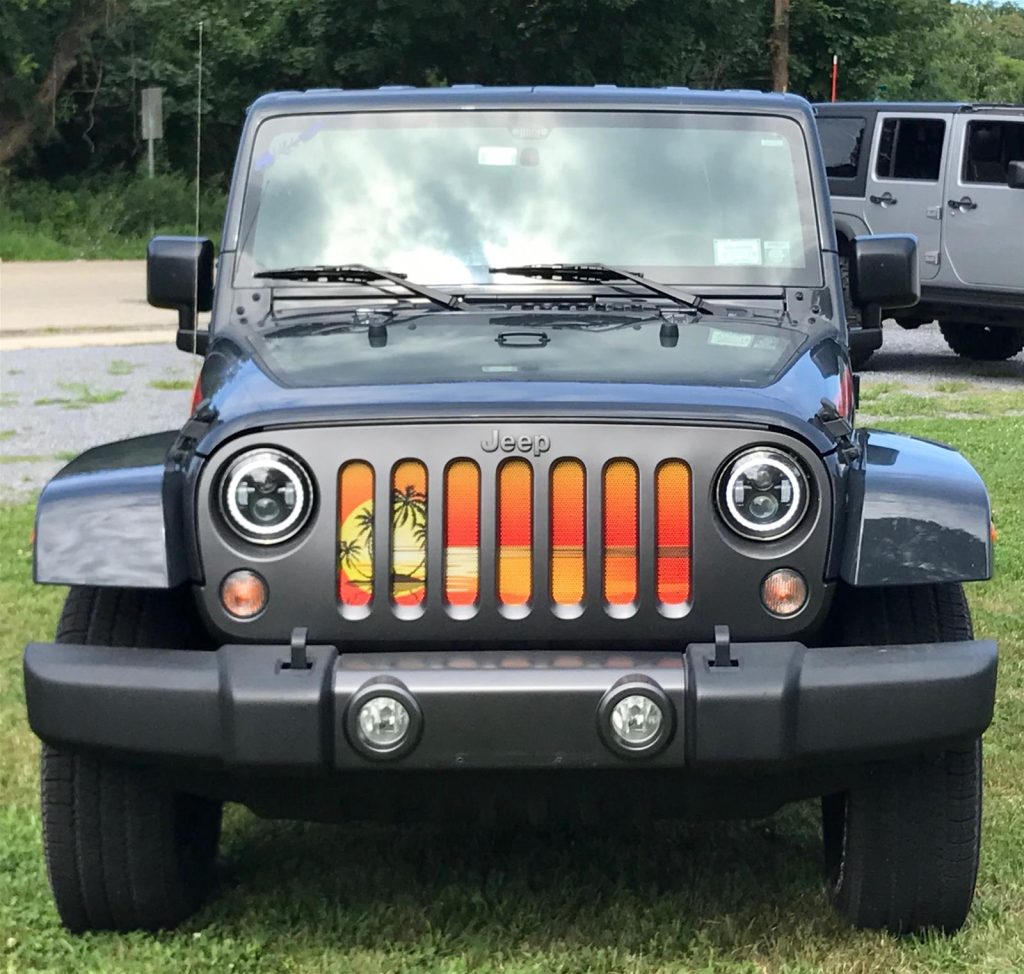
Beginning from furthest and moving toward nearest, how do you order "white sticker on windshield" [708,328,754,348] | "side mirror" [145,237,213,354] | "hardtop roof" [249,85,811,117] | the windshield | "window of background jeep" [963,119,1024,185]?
"window of background jeep" [963,119,1024,185], "hardtop roof" [249,85,811,117], "side mirror" [145,237,213,354], the windshield, "white sticker on windshield" [708,328,754,348]

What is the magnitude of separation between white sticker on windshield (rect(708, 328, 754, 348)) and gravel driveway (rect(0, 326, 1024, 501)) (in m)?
6.06

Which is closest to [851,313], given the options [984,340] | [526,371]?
[526,371]

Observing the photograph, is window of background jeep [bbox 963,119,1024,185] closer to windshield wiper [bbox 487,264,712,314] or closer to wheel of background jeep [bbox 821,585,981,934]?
windshield wiper [bbox 487,264,712,314]

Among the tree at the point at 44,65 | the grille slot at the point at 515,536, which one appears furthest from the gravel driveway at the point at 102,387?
the tree at the point at 44,65

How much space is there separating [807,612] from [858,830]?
1.79 feet

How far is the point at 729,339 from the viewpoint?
4.45 meters

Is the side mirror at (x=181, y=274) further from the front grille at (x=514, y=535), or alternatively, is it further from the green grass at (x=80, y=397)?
the green grass at (x=80, y=397)

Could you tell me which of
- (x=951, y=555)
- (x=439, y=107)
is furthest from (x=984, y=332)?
(x=951, y=555)

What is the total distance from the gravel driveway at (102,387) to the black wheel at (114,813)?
236 inches

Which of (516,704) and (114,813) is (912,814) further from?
(114,813)

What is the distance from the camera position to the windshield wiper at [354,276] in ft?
15.6

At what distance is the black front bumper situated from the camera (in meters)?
3.54

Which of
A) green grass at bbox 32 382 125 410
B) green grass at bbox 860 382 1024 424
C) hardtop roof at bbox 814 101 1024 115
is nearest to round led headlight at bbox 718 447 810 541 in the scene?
green grass at bbox 860 382 1024 424

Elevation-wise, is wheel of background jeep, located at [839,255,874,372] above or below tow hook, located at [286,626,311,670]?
above
